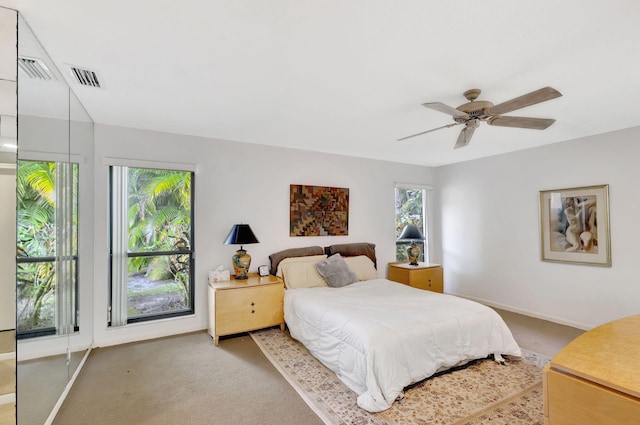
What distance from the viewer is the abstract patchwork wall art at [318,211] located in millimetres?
4289

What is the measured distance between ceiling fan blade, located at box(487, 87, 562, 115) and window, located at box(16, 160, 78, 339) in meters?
3.09

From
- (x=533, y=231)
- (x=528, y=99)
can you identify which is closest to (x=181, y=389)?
(x=528, y=99)

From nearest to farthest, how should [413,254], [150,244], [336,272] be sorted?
1. [150,244]
2. [336,272]
3. [413,254]

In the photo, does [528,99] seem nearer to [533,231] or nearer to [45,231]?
[533,231]

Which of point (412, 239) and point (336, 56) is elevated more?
point (336, 56)

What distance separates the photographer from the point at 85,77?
2.17m

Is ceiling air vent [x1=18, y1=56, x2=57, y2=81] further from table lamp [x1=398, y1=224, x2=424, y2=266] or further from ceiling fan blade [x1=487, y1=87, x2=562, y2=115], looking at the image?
table lamp [x1=398, y1=224, x2=424, y2=266]

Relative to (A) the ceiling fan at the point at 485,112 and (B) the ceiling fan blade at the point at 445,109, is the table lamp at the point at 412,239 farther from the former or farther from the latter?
(B) the ceiling fan blade at the point at 445,109

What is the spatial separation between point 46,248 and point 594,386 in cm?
298

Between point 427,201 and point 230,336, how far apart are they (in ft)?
14.0

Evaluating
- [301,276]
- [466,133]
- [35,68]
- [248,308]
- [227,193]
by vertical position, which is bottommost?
[248,308]

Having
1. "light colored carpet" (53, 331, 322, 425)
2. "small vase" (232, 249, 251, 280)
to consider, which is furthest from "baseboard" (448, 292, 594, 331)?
"small vase" (232, 249, 251, 280)

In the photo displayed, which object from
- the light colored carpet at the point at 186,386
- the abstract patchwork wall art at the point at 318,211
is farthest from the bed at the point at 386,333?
the abstract patchwork wall art at the point at 318,211

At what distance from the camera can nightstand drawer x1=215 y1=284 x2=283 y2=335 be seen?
3246 millimetres
